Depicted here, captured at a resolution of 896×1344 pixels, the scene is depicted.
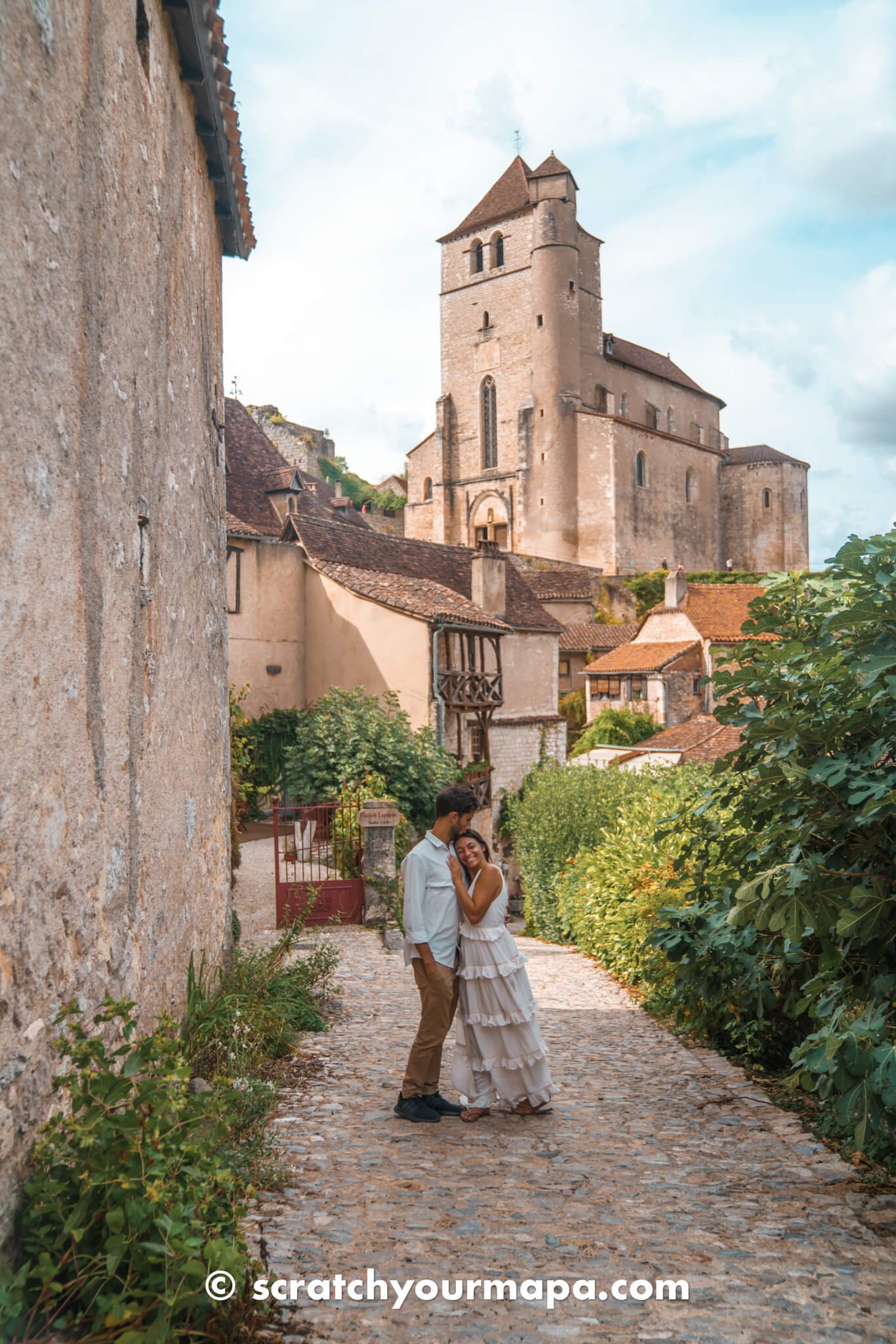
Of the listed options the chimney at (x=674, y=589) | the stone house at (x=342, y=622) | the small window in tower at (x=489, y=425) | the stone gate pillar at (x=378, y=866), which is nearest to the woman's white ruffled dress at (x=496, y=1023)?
the stone gate pillar at (x=378, y=866)

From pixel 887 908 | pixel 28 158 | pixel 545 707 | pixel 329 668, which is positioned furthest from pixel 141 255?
pixel 545 707

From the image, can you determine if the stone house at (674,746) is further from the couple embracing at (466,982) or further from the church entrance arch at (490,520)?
the church entrance arch at (490,520)

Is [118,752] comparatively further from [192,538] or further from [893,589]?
[893,589]

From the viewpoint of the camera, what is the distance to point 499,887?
475 cm

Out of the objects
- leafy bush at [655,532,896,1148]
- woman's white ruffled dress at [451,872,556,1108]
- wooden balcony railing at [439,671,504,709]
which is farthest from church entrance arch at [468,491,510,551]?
woman's white ruffled dress at [451,872,556,1108]

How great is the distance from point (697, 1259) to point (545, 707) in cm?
2310

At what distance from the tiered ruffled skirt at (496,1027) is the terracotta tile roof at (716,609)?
2898 cm

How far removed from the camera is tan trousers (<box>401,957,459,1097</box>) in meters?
4.57

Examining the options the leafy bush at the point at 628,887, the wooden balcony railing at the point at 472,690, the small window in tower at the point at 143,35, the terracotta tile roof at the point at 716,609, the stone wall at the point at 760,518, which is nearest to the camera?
the small window in tower at the point at 143,35

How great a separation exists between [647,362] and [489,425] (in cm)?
1333

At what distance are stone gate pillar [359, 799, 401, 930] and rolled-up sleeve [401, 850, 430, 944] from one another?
634 centimetres

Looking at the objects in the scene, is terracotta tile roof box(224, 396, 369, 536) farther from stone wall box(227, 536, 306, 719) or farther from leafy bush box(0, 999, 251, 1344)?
leafy bush box(0, 999, 251, 1344)

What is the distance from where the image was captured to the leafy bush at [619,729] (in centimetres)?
3284

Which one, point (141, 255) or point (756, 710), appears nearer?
point (141, 255)
